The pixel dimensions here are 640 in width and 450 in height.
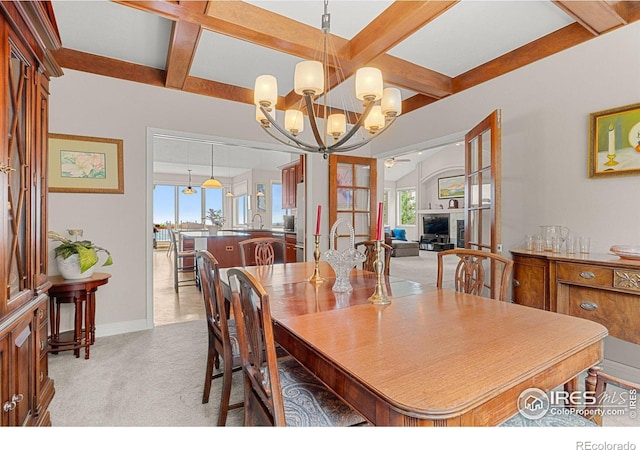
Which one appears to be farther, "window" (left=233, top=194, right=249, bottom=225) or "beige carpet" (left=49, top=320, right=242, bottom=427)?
"window" (left=233, top=194, right=249, bottom=225)

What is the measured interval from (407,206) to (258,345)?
38.3 feet

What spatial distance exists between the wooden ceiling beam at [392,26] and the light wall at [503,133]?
1.31m

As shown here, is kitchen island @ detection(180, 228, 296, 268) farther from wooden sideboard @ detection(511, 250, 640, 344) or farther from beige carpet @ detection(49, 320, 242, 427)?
wooden sideboard @ detection(511, 250, 640, 344)

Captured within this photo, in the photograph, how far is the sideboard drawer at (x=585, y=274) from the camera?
1.94 m

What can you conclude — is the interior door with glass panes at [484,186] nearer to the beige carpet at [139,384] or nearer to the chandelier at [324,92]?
the chandelier at [324,92]

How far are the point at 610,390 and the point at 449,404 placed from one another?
2084 millimetres

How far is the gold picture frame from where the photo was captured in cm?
293

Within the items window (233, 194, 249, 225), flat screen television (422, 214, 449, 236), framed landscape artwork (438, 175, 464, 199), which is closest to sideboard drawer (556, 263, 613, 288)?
framed landscape artwork (438, 175, 464, 199)

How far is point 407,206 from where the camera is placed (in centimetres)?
1220

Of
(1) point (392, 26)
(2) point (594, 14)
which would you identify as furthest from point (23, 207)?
(2) point (594, 14)

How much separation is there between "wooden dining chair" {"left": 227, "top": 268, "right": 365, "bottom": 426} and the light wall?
2.36 m

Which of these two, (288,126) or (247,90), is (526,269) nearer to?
(288,126)

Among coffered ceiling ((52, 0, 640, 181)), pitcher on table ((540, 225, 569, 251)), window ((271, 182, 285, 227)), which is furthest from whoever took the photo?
window ((271, 182, 285, 227))

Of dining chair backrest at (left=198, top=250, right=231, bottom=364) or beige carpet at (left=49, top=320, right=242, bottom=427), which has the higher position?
dining chair backrest at (left=198, top=250, right=231, bottom=364)
